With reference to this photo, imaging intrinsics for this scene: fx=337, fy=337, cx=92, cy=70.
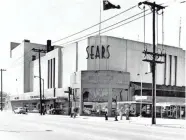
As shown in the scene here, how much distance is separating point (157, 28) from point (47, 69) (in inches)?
1960

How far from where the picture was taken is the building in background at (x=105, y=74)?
58281mm

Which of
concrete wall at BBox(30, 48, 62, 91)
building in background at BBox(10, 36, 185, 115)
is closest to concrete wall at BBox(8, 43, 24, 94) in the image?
concrete wall at BBox(30, 48, 62, 91)

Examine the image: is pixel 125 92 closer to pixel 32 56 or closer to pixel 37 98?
pixel 37 98

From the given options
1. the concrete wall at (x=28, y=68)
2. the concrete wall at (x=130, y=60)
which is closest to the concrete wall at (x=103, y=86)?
the concrete wall at (x=130, y=60)

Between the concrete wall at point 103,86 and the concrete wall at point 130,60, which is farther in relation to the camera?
the concrete wall at point 130,60

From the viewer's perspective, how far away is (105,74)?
190ft

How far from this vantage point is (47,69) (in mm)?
80688

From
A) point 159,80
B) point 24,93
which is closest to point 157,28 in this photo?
point 159,80

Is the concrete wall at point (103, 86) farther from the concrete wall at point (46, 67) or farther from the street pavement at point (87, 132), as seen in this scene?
the street pavement at point (87, 132)

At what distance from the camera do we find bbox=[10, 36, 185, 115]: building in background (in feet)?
191

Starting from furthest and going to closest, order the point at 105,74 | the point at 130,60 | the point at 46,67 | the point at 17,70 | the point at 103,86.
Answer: the point at 17,70
the point at 46,67
the point at 130,60
the point at 105,74
the point at 103,86

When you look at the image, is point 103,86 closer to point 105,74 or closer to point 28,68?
point 105,74

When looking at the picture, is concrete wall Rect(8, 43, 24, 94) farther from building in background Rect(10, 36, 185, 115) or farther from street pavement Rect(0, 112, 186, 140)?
street pavement Rect(0, 112, 186, 140)

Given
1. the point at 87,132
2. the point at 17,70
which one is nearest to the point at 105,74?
the point at 87,132
